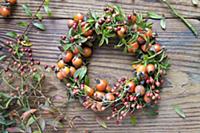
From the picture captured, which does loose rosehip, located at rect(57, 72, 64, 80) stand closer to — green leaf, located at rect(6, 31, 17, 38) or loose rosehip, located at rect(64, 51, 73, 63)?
loose rosehip, located at rect(64, 51, 73, 63)

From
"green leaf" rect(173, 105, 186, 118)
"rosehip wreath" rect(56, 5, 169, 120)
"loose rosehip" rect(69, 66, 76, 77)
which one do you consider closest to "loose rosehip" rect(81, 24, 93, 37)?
"rosehip wreath" rect(56, 5, 169, 120)

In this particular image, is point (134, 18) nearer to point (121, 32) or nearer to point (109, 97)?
point (121, 32)

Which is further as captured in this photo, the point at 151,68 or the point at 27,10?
the point at 27,10

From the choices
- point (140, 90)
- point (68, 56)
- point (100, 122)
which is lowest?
point (100, 122)

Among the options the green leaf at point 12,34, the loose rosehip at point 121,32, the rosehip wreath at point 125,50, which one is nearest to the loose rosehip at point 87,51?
the rosehip wreath at point 125,50

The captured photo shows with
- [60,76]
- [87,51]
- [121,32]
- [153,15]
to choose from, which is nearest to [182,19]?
[153,15]

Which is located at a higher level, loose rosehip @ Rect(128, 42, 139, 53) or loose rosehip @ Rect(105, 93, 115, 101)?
loose rosehip @ Rect(128, 42, 139, 53)

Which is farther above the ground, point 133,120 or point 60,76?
point 60,76
